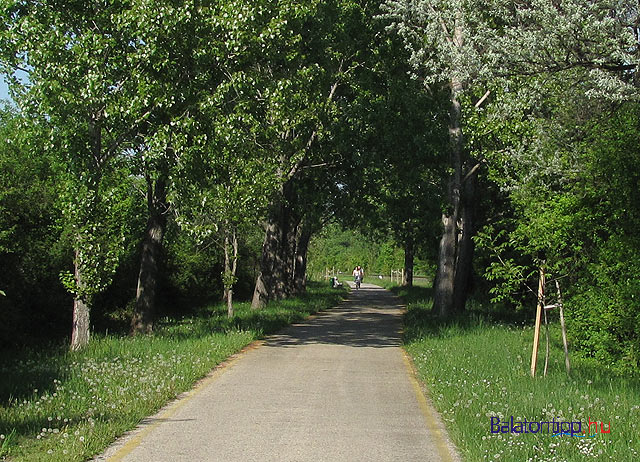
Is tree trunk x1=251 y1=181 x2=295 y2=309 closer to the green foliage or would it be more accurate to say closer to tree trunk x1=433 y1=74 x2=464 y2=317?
tree trunk x1=433 y1=74 x2=464 y2=317

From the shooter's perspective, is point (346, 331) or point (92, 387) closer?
point (92, 387)

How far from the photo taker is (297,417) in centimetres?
894

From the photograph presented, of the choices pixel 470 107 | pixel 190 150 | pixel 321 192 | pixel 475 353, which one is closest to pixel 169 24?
pixel 190 150

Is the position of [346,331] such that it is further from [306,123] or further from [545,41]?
[545,41]

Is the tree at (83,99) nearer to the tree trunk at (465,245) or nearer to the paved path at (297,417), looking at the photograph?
the paved path at (297,417)

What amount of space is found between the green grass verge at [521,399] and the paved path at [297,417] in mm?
343

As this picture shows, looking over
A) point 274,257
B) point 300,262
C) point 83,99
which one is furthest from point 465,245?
point 300,262

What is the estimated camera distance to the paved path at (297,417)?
7246mm

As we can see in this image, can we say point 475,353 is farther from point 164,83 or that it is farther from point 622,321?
point 164,83

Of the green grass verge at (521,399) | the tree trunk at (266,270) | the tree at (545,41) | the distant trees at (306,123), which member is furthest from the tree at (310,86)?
the green grass verge at (521,399)

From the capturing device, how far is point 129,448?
23.9 feet

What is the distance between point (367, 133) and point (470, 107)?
3.30 meters

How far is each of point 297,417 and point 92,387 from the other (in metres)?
2.96

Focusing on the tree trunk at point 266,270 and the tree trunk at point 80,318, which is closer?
the tree trunk at point 80,318
